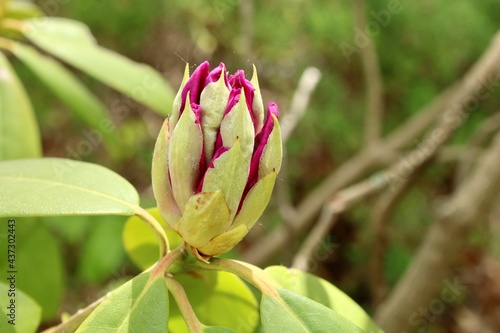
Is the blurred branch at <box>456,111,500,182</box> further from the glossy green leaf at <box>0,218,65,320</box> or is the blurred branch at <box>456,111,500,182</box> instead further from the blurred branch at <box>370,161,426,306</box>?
the glossy green leaf at <box>0,218,65,320</box>

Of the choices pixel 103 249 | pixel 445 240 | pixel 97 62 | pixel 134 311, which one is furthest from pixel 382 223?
pixel 134 311

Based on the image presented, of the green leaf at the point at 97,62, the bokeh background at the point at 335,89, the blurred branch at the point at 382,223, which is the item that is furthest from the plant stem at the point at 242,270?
the bokeh background at the point at 335,89

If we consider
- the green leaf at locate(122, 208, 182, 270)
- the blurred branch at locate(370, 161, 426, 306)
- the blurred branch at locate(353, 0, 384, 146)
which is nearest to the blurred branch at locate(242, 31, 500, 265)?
the blurred branch at locate(353, 0, 384, 146)

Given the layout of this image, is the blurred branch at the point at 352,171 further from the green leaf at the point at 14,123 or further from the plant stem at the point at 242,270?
the plant stem at the point at 242,270

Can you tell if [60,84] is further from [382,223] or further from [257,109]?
[382,223]

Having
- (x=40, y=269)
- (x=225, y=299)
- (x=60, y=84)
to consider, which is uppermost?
(x=225, y=299)

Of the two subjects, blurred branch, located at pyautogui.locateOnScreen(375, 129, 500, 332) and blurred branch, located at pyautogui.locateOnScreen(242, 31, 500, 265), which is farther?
blurred branch, located at pyautogui.locateOnScreen(242, 31, 500, 265)
